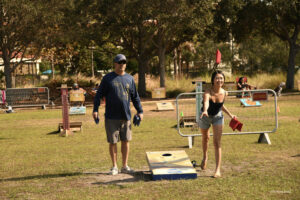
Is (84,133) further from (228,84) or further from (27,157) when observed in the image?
(228,84)

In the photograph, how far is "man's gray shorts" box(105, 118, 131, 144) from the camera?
24.3 feet

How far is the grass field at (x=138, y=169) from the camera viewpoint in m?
6.38

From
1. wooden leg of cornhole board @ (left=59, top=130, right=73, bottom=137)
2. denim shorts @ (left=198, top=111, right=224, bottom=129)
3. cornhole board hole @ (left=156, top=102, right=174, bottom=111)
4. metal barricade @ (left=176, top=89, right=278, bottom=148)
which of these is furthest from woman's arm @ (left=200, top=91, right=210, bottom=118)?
cornhole board hole @ (left=156, top=102, right=174, bottom=111)

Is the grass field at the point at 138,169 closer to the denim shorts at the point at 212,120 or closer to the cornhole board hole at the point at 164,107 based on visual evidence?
the denim shorts at the point at 212,120

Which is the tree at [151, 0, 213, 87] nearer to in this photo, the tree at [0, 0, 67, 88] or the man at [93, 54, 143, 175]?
the tree at [0, 0, 67, 88]

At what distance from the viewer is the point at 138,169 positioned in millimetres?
8039

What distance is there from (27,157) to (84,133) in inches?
160

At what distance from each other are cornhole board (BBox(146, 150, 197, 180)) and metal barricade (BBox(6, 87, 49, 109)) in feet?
61.5

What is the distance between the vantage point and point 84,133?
13.8 metres

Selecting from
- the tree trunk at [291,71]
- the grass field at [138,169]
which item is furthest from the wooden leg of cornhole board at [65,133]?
the tree trunk at [291,71]

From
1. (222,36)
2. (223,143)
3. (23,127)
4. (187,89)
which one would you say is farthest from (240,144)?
(222,36)

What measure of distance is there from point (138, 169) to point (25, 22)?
857 inches

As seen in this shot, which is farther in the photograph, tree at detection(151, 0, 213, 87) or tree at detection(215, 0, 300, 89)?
tree at detection(215, 0, 300, 89)

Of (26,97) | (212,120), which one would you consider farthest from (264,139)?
(26,97)
